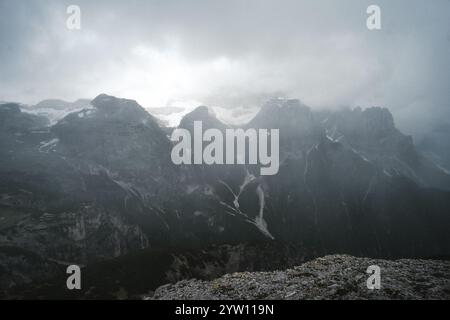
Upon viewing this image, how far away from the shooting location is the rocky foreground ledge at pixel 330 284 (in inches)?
1900

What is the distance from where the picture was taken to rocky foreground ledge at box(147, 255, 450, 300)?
4825 cm

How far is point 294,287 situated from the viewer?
51875mm

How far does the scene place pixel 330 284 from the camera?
51.8 metres
